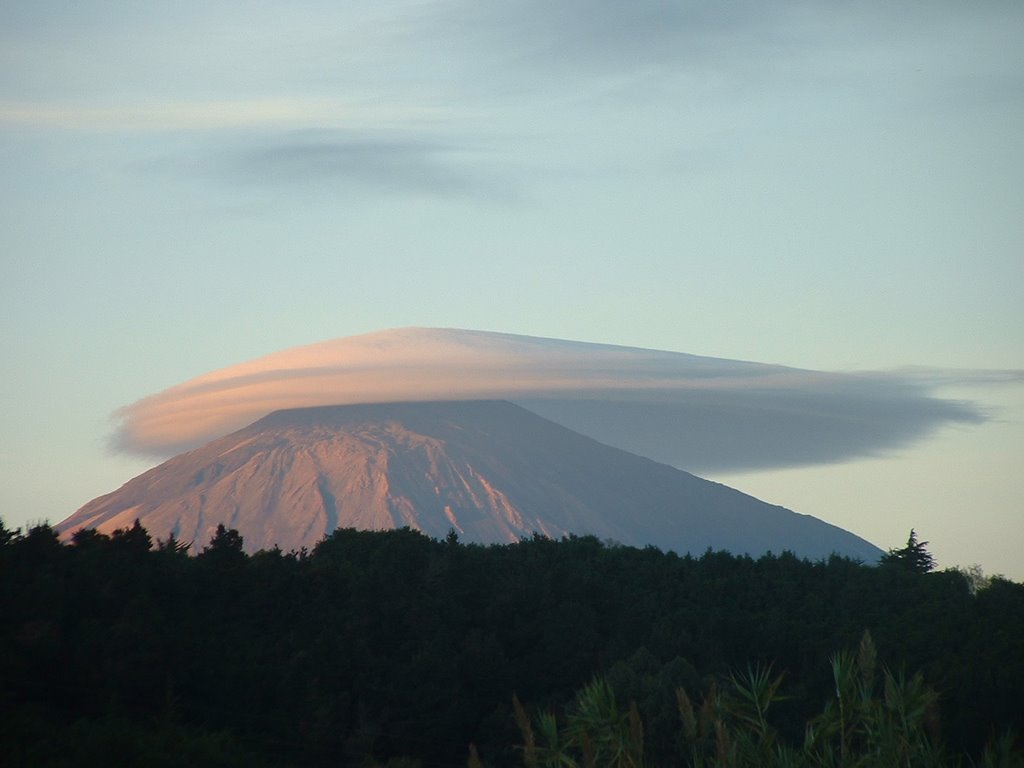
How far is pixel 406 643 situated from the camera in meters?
52.8

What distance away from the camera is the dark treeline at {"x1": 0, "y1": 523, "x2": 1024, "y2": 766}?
3719 cm

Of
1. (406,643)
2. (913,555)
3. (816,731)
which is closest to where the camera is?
(816,731)

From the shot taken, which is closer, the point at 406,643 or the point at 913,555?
the point at 406,643

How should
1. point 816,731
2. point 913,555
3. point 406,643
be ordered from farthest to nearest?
point 913,555 → point 406,643 → point 816,731

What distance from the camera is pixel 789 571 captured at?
7294 cm

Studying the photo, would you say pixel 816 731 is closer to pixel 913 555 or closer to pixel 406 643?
pixel 406 643

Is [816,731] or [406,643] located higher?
[816,731]

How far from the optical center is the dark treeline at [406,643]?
3719 cm

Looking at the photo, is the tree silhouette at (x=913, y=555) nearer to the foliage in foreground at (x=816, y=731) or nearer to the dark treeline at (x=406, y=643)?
the dark treeline at (x=406, y=643)

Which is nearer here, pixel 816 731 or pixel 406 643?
pixel 816 731

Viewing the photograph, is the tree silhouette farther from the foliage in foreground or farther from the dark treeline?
the foliage in foreground

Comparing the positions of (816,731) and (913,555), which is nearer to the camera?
(816,731)

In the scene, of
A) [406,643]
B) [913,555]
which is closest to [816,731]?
[406,643]

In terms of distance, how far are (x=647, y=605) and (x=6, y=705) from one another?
36.8 m
